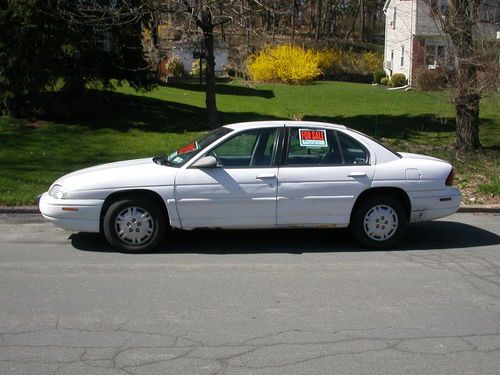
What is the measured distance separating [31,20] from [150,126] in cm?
411

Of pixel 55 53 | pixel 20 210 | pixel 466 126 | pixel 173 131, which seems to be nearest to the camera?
pixel 20 210

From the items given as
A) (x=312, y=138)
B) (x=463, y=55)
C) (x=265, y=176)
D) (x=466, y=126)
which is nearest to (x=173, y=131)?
(x=466, y=126)

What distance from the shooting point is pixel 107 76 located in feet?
61.3

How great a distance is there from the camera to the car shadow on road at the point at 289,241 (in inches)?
311

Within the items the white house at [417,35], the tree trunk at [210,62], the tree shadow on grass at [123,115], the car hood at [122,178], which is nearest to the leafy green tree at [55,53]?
the tree shadow on grass at [123,115]

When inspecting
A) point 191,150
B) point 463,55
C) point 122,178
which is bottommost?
point 122,178

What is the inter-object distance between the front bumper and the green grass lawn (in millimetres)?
2851

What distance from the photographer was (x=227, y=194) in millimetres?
7457

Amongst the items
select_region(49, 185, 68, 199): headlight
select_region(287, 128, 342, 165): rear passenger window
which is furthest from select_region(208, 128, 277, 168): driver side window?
select_region(49, 185, 68, 199): headlight

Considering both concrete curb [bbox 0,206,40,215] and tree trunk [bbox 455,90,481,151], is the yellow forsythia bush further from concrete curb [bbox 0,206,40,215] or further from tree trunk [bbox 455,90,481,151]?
concrete curb [bbox 0,206,40,215]

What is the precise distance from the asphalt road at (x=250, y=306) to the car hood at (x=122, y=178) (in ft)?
2.70

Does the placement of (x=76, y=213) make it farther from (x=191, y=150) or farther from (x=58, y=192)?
(x=191, y=150)

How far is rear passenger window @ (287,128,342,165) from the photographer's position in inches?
305

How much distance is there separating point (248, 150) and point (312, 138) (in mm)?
786
